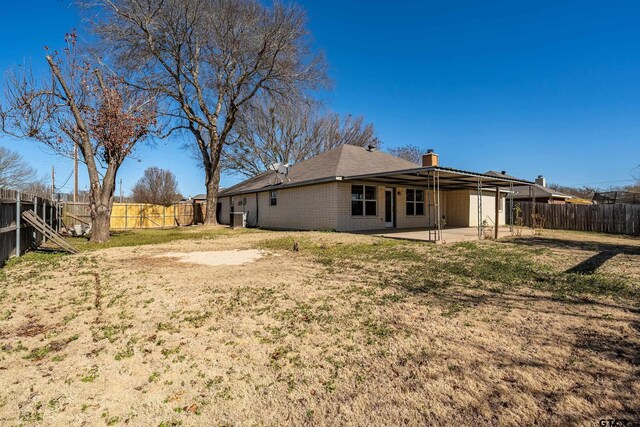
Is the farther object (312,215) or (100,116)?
(312,215)

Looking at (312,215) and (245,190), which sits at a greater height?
(245,190)

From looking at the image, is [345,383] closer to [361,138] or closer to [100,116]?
[100,116]

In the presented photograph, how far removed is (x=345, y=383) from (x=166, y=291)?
12.0 ft

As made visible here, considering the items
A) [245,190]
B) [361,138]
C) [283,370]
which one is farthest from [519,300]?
[361,138]

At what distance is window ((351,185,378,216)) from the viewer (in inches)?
617

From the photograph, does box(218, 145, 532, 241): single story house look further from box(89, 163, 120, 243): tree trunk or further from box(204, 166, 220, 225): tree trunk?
box(89, 163, 120, 243): tree trunk

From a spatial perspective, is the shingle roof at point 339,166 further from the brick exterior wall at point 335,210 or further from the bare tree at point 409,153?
the bare tree at point 409,153

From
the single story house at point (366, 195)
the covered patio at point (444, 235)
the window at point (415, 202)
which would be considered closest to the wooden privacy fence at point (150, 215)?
the single story house at point (366, 195)

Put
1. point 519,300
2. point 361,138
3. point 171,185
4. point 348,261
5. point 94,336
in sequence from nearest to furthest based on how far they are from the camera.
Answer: point 94,336 < point 519,300 < point 348,261 < point 361,138 < point 171,185

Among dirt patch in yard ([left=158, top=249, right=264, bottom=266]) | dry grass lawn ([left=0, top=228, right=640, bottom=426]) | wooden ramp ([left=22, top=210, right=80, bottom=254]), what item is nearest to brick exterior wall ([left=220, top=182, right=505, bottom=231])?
dirt patch in yard ([left=158, top=249, right=264, bottom=266])

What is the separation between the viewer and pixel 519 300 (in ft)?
14.8

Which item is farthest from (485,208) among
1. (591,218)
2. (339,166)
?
(339,166)

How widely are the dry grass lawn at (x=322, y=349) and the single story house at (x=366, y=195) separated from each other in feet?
24.2

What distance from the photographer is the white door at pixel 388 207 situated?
666 inches
